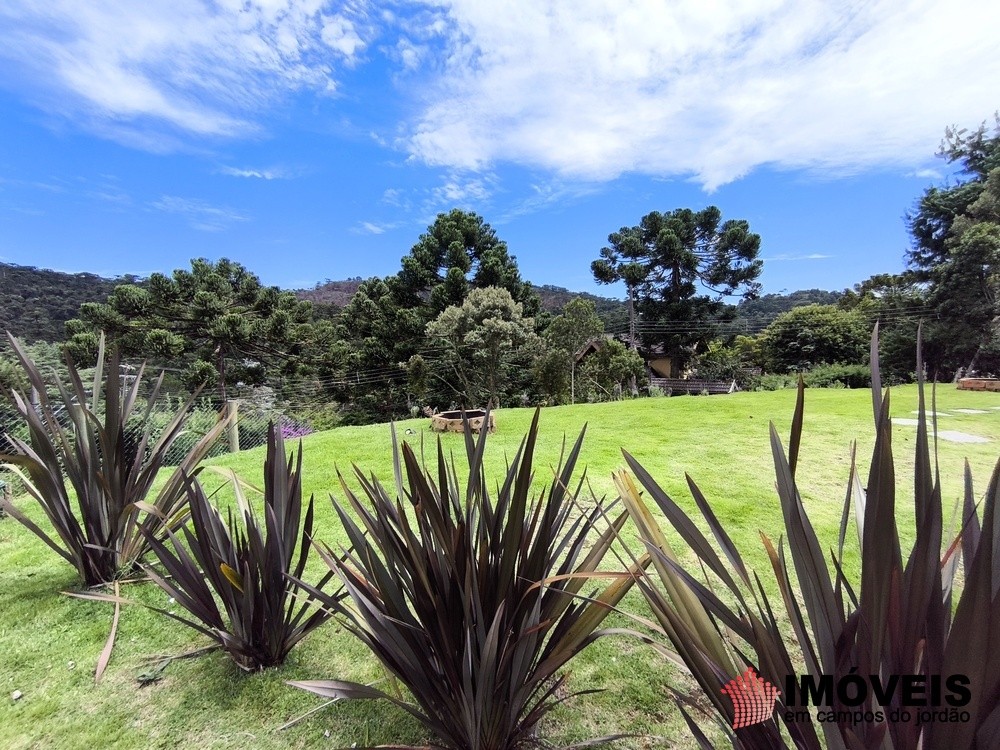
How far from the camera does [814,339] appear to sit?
18.2 metres

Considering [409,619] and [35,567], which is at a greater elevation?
[409,619]

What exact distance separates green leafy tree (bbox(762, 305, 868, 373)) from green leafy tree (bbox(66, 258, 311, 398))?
19.4m

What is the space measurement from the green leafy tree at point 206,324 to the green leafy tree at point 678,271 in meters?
14.5

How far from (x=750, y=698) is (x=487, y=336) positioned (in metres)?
11.4

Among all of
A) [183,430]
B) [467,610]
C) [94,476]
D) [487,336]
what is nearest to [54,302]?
[487,336]

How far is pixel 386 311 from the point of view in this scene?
17375 millimetres

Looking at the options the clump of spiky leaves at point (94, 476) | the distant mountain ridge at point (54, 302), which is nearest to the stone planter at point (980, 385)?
the distant mountain ridge at point (54, 302)

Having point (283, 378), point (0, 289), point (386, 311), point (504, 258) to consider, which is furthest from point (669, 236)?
point (0, 289)

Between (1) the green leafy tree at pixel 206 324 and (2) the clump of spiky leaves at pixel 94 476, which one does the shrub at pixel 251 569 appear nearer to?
(2) the clump of spiky leaves at pixel 94 476

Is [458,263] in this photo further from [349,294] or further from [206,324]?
[349,294]

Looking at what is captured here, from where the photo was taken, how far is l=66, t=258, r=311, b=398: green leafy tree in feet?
42.9

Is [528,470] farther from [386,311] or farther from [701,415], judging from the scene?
[386,311]

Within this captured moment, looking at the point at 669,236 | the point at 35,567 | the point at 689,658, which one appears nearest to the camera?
the point at 689,658

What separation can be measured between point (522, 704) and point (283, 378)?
16.9 metres
